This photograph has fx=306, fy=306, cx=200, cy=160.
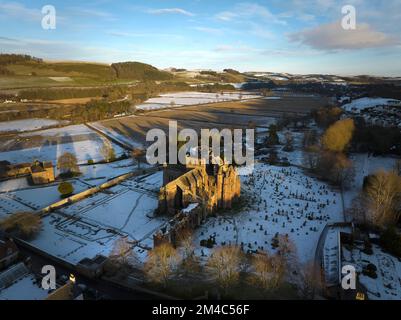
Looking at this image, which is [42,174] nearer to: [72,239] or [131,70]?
[72,239]

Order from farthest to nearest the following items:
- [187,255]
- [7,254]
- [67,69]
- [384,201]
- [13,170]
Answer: [67,69] < [13,170] < [384,201] < [187,255] < [7,254]

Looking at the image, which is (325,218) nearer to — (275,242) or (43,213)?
(275,242)

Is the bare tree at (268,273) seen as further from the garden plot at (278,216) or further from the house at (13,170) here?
the house at (13,170)

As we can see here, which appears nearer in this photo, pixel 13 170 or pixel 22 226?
pixel 22 226

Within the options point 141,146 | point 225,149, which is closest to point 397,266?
point 225,149

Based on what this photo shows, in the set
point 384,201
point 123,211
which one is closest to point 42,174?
point 123,211

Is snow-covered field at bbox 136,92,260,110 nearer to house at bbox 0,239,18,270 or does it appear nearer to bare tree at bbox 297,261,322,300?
house at bbox 0,239,18,270
